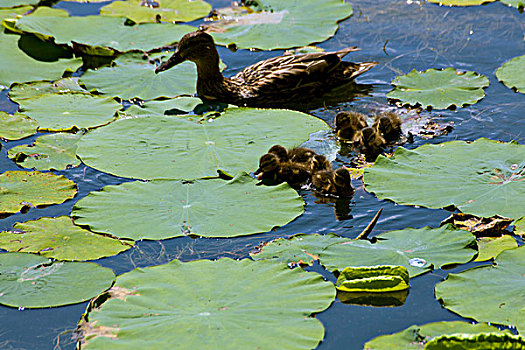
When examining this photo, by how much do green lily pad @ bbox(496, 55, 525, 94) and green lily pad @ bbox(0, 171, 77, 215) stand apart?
5098 mm

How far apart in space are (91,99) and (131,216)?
2852mm

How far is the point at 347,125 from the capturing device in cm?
754

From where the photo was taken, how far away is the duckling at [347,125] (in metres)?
7.55

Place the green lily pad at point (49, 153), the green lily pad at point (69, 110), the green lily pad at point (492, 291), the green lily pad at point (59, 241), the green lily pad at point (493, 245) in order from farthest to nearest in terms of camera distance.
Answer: the green lily pad at point (69, 110)
the green lily pad at point (49, 153)
the green lily pad at point (59, 241)
the green lily pad at point (493, 245)
the green lily pad at point (492, 291)

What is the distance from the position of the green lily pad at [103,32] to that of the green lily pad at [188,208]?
3.80 meters

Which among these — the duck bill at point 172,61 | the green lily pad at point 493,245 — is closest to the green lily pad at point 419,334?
the green lily pad at point 493,245

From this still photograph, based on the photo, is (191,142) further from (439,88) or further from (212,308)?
(439,88)

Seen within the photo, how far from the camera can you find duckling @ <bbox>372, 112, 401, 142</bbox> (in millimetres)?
7477

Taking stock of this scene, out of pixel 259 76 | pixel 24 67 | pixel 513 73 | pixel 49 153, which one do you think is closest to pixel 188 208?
pixel 49 153

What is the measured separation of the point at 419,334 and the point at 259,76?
486cm

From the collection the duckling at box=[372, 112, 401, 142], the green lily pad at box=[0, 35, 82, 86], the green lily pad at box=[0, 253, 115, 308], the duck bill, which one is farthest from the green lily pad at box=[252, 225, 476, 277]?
the green lily pad at box=[0, 35, 82, 86]

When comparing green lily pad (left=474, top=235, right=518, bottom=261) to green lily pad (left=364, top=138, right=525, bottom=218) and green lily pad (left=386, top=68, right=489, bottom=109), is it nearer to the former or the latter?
green lily pad (left=364, top=138, right=525, bottom=218)

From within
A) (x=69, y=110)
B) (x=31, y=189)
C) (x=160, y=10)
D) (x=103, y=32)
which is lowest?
(x=31, y=189)

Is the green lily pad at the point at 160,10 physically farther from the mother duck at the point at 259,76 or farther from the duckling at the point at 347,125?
the duckling at the point at 347,125
